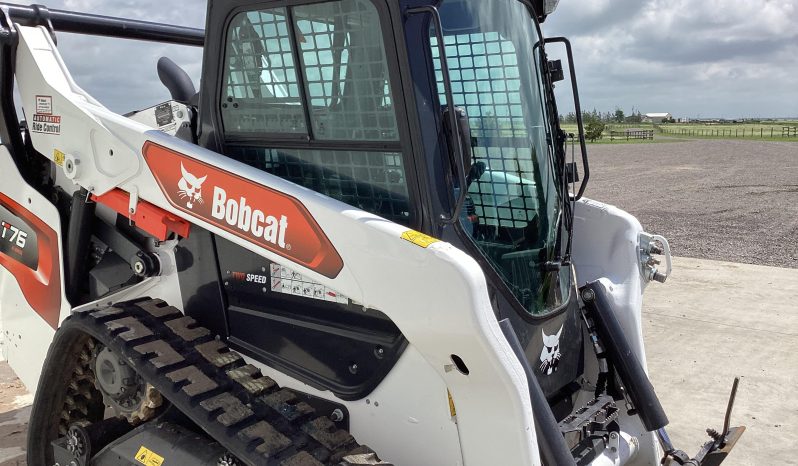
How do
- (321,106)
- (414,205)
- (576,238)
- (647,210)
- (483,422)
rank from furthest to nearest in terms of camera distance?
(647,210) → (576,238) → (321,106) → (414,205) → (483,422)

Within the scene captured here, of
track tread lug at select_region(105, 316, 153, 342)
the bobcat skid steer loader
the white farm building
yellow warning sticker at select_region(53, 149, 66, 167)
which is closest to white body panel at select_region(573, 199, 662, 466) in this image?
the bobcat skid steer loader

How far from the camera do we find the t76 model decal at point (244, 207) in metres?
2.58

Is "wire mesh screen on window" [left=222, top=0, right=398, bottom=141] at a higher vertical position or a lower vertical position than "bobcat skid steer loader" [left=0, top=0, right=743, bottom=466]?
higher

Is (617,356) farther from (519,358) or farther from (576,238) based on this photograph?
(519,358)

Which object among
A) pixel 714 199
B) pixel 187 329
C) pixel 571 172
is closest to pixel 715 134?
pixel 714 199

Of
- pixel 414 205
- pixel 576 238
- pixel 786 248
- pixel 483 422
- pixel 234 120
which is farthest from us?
pixel 786 248

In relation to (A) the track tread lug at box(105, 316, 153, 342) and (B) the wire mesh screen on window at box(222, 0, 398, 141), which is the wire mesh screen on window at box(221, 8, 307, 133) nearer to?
(B) the wire mesh screen on window at box(222, 0, 398, 141)

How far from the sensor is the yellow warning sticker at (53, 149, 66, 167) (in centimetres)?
340

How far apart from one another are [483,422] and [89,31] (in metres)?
3.27

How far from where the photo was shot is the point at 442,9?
2719 millimetres

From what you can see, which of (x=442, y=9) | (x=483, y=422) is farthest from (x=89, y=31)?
(x=483, y=422)

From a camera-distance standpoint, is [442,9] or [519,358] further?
[442,9]

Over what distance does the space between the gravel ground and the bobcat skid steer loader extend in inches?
293

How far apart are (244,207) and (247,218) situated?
4 cm
